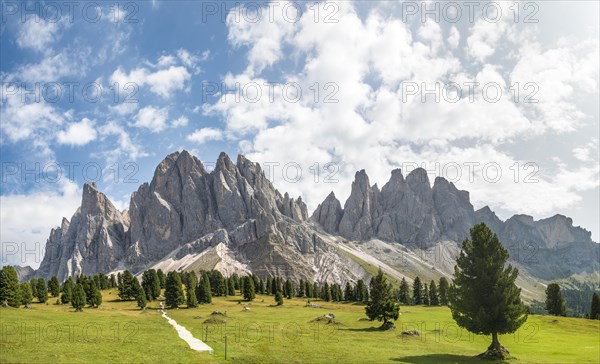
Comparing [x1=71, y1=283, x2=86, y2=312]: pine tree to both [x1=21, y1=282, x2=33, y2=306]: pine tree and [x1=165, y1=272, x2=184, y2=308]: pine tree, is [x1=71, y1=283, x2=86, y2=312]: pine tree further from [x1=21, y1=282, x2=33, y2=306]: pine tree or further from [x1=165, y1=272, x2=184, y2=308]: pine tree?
[x1=165, y1=272, x2=184, y2=308]: pine tree

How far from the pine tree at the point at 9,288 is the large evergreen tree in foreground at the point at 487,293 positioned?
88531 millimetres

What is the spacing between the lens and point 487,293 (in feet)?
154

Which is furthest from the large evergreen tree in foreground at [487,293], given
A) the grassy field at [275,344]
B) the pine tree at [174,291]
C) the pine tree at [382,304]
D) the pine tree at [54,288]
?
the pine tree at [54,288]

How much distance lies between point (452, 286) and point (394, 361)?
14.5 meters

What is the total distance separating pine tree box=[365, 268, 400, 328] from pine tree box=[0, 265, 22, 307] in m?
75.3

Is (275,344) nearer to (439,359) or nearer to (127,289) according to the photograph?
(439,359)

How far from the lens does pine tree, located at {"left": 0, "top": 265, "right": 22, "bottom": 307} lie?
8456cm

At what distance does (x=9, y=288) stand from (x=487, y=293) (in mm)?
93218

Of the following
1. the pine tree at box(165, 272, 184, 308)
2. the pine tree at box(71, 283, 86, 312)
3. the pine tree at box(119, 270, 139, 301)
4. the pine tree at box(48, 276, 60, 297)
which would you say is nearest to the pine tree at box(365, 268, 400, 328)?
the pine tree at box(165, 272, 184, 308)

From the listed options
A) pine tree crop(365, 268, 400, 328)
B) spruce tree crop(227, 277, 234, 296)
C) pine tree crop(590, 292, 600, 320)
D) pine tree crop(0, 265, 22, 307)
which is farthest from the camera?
spruce tree crop(227, 277, 234, 296)

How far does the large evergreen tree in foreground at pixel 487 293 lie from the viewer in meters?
45.4

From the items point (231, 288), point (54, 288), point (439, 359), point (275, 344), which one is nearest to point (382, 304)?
point (439, 359)

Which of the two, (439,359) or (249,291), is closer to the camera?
(439,359)

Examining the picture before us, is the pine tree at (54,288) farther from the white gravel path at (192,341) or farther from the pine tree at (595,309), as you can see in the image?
the pine tree at (595,309)
